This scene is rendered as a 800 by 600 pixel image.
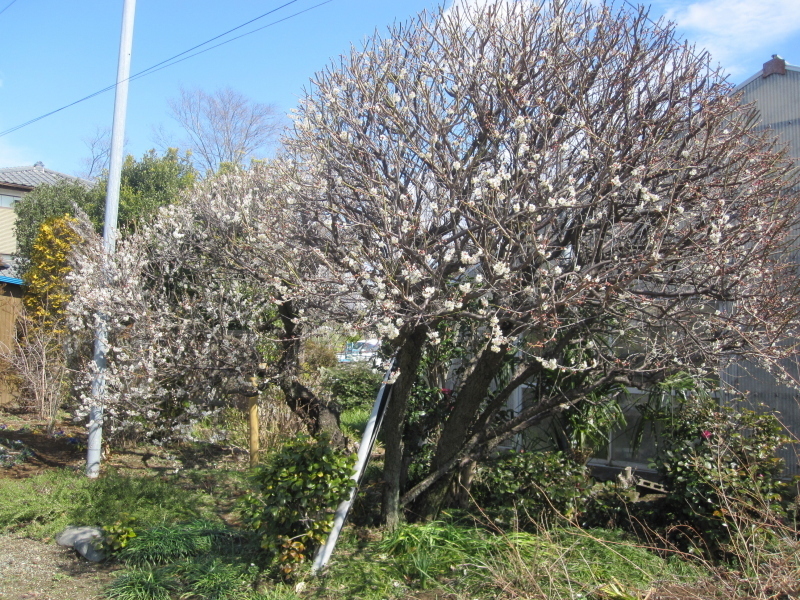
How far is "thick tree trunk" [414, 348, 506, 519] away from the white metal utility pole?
3.65 meters

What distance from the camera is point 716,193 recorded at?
15.7ft

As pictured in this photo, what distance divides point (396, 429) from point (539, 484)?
4.06ft

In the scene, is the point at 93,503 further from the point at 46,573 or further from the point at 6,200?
the point at 6,200

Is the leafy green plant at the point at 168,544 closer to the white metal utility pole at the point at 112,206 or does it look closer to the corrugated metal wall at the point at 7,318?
the white metal utility pole at the point at 112,206

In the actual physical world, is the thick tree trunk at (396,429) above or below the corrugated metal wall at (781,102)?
below

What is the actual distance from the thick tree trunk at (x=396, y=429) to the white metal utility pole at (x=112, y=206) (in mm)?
3285

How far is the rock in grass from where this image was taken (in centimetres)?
535

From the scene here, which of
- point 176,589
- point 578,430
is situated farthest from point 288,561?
point 578,430

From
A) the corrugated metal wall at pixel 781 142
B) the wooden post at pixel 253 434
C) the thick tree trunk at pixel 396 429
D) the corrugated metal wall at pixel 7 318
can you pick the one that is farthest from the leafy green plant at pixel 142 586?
the corrugated metal wall at pixel 7 318

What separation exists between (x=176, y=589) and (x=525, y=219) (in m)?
3.46

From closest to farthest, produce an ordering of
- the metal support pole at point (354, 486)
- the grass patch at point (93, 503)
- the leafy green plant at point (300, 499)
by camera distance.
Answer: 1. the leafy green plant at point (300, 499)
2. the metal support pole at point (354, 486)
3. the grass patch at point (93, 503)

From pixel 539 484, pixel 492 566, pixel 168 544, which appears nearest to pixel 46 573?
pixel 168 544

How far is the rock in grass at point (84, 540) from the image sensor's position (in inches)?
211

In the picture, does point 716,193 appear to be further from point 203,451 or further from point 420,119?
point 203,451
